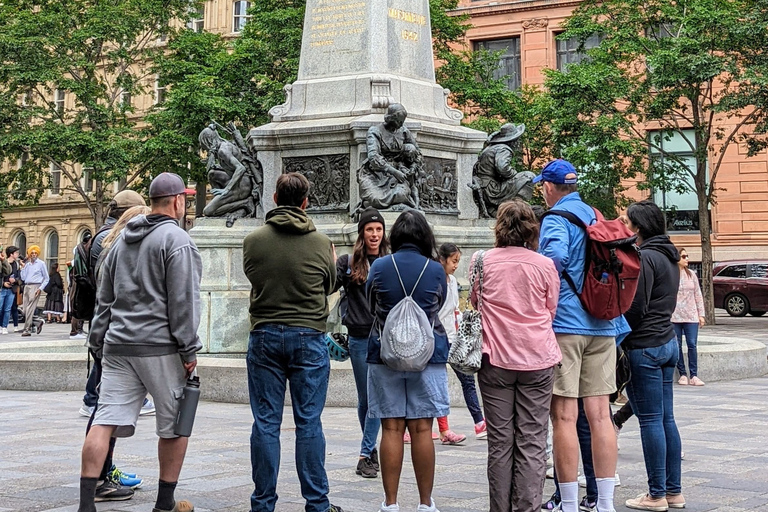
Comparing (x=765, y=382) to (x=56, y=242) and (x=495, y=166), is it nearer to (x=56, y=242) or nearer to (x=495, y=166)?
(x=495, y=166)

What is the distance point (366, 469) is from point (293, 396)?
1.47 metres

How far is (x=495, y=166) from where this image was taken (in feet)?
48.9

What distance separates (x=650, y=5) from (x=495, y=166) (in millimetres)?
15868

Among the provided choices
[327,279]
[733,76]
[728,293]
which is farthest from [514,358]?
[728,293]

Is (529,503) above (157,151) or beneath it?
beneath

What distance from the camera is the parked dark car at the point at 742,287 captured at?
1313 inches

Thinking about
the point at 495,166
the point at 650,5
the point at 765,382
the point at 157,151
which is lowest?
the point at 765,382

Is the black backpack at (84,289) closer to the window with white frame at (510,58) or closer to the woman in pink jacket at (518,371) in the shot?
the woman in pink jacket at (518,371)

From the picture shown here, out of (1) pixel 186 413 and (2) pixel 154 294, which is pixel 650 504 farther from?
(2) pixel 154 294

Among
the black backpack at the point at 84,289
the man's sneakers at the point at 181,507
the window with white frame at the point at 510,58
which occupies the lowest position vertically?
the man's sneakers at the point at 181,507

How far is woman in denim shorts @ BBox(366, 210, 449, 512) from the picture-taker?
5.68 meters

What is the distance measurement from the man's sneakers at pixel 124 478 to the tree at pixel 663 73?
22.3 m

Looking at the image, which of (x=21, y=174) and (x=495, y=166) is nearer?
(x=495, y=166)

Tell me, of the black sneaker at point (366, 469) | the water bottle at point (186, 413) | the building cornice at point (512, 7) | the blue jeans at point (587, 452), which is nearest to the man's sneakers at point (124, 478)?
the water bottle at point (186, 413)
